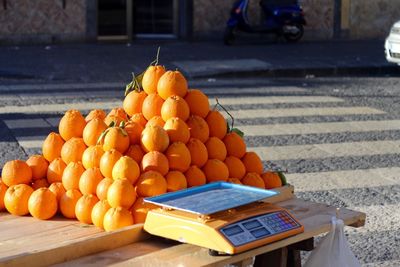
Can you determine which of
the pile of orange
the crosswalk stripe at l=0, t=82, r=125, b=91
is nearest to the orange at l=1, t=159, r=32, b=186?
the pile of orange

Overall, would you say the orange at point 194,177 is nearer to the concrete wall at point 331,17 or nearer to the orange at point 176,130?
the orange at point 176,130

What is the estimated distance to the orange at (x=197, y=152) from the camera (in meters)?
3.95

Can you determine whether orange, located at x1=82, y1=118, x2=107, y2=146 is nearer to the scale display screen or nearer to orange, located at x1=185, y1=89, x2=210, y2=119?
orange, located at x1=185, y1=89, x2=210, y2=119

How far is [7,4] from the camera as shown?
17203mm

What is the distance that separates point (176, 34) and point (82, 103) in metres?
7.66

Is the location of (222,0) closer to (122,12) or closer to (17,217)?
(122,12)

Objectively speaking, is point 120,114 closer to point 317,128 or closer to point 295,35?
point 317,128

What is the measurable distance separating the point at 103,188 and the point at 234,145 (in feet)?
2.33

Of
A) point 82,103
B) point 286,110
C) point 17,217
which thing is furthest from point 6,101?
point 17,217

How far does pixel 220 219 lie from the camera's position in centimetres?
343

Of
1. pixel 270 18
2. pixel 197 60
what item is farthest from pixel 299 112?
pixel 270 18

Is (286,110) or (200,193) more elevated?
(200,193)

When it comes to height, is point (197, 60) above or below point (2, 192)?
below

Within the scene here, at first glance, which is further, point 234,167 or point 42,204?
point 234,167
